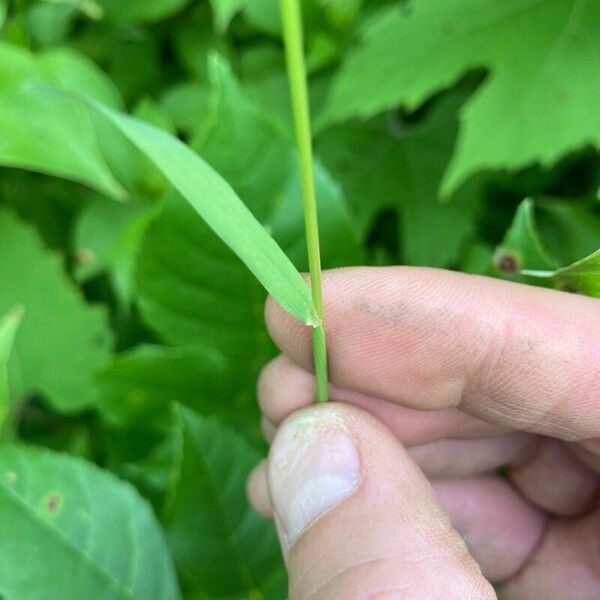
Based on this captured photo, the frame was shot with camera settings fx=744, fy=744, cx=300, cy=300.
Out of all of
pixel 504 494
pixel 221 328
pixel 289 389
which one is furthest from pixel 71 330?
pixel 504 494

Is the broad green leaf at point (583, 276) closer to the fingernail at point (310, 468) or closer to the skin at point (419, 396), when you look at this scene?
the skin at point (419, 396)

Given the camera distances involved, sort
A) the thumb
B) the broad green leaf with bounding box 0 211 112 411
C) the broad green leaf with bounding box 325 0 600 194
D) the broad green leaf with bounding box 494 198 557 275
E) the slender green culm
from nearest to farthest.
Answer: the slender green culm → the thumb → the broad green leaf with bounding box 494 198 557 275 → the broad green leaf with bounding box 325 0 600 194 → the broad green leaf with bounding box 0 211 112 411

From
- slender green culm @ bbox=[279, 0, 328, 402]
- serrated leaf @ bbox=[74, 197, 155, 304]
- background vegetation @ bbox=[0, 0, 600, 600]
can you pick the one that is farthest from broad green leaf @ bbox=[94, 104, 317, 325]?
serrated leaf @ bbox=[74, 197, 155, 304]

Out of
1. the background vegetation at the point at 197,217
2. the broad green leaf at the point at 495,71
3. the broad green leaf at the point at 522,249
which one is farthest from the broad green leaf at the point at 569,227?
the broad green leaf at the point at 522,249

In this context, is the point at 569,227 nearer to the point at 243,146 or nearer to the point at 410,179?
the point at 410,179

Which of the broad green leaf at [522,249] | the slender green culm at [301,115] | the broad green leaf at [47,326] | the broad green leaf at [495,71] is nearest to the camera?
the slender green culm at [301,115]

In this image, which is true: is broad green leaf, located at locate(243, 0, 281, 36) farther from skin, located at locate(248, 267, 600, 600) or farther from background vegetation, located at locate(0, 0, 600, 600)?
skin, located at locate(248, 267, 600, 600)
